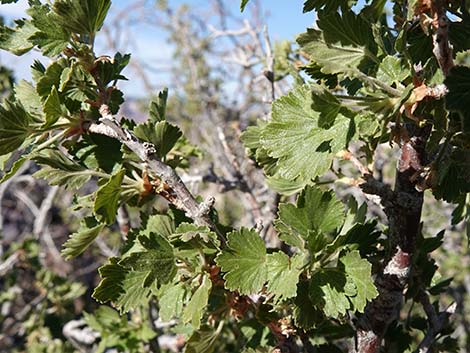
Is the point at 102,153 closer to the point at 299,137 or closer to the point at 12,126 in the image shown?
the point at 12,126

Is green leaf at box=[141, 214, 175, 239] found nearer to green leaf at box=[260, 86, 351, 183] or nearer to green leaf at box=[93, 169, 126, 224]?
green leaf at box=[93, 169, 126, 224]

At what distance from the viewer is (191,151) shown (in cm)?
121

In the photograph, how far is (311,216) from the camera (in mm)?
729

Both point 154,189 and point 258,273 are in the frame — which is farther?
point 154,189

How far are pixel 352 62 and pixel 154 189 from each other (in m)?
0.36

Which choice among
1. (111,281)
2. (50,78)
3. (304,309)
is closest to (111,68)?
(50,78)

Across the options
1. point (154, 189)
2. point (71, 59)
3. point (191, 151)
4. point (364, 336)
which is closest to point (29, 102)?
point (71, 59)

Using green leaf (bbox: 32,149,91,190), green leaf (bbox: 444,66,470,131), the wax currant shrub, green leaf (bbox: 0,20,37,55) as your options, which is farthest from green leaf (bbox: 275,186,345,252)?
green leaf (bbox: 0,20,37,55)

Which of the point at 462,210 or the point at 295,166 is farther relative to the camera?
the point at 462,210

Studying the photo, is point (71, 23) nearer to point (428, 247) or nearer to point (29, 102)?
point (29, 102)

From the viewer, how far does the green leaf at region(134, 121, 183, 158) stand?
81cm

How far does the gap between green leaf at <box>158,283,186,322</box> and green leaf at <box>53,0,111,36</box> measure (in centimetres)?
39

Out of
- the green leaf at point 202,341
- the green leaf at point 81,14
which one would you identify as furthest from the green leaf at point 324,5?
the green leaf at point 202,341

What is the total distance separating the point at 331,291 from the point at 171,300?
237 mm
